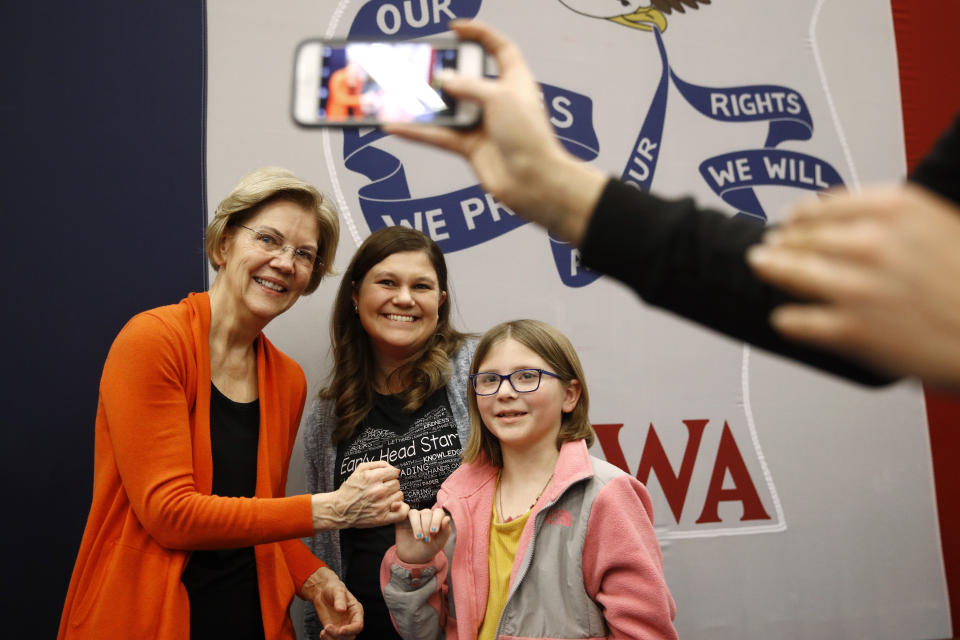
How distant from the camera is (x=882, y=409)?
8.15 feet

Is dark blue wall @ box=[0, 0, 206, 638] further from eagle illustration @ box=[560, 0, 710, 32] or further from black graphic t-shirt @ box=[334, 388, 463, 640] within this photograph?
eagle illustration @ box=[560, 0, 710, 32]

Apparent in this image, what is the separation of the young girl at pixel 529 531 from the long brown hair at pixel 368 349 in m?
0.22

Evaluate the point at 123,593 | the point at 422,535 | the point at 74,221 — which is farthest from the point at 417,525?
the point at 74,221

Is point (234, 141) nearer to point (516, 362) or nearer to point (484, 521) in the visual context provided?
point (516, 362)

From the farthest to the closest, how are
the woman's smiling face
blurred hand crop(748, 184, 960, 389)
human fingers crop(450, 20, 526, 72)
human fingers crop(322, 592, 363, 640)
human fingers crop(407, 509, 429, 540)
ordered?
1. the woman's smiling face
2. human fingers crop(322, 592, 363, 640)
3. human fingers crop(407, 509, 429, 540)
4. human fingers crop(450, 20, 526, 72)
5. blurred hand crop(748, 184, 960, 389)

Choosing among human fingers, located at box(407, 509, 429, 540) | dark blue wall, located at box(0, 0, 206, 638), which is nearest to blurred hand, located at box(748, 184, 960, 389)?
human fingers, located at box(407, 509, 429, 540)

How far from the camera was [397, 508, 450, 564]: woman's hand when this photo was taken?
4.64 feet

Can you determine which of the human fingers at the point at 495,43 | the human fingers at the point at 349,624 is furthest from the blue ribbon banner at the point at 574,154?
the human fingers at the point at 495,43

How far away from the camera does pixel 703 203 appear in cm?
237

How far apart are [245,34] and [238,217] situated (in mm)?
803

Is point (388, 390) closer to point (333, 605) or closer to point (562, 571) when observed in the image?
point (333, 605)

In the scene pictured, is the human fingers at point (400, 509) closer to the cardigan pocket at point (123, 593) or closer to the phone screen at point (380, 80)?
the cardigan pocket at point (123, 593)

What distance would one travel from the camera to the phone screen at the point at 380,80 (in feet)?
2.40

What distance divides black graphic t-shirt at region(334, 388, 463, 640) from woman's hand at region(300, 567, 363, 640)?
2.4 inches
